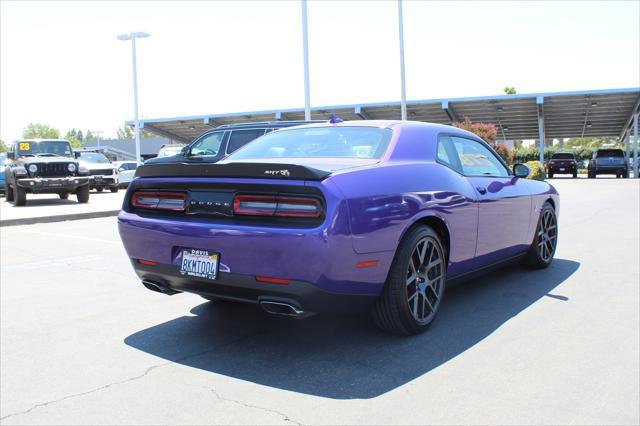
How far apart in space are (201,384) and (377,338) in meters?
1.29

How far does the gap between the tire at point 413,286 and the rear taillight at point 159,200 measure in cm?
145

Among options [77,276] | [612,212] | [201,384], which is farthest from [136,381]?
[612,212]

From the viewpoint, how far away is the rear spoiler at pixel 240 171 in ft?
11.5

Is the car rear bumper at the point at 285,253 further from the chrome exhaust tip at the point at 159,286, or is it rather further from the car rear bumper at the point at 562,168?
the car rear bumper at the point at 562,168

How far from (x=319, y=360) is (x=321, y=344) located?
31cm

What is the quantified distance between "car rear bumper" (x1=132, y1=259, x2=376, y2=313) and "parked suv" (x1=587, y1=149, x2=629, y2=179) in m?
34.0

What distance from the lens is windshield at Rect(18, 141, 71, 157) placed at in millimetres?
18594

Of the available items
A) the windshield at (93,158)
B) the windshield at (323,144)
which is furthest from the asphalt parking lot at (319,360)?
the windshield at (93,158)

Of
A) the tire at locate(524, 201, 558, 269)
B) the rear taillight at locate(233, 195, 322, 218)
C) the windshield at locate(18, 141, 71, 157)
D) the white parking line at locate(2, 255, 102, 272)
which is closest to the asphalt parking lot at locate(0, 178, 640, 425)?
the tire at locate(524, 201, 558, 269)

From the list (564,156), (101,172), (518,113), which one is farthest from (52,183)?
(518,113)

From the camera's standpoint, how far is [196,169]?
397cm

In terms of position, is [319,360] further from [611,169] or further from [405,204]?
[611,169]

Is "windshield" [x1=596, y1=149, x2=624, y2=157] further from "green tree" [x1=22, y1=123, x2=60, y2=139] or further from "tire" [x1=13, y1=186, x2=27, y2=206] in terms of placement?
"green tree" [x1=22, y1=123, x2=60, y2=139]

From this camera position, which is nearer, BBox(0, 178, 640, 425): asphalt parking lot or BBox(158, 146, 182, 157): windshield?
BBox(0, 178, 640, 425): asphalt parking lot
